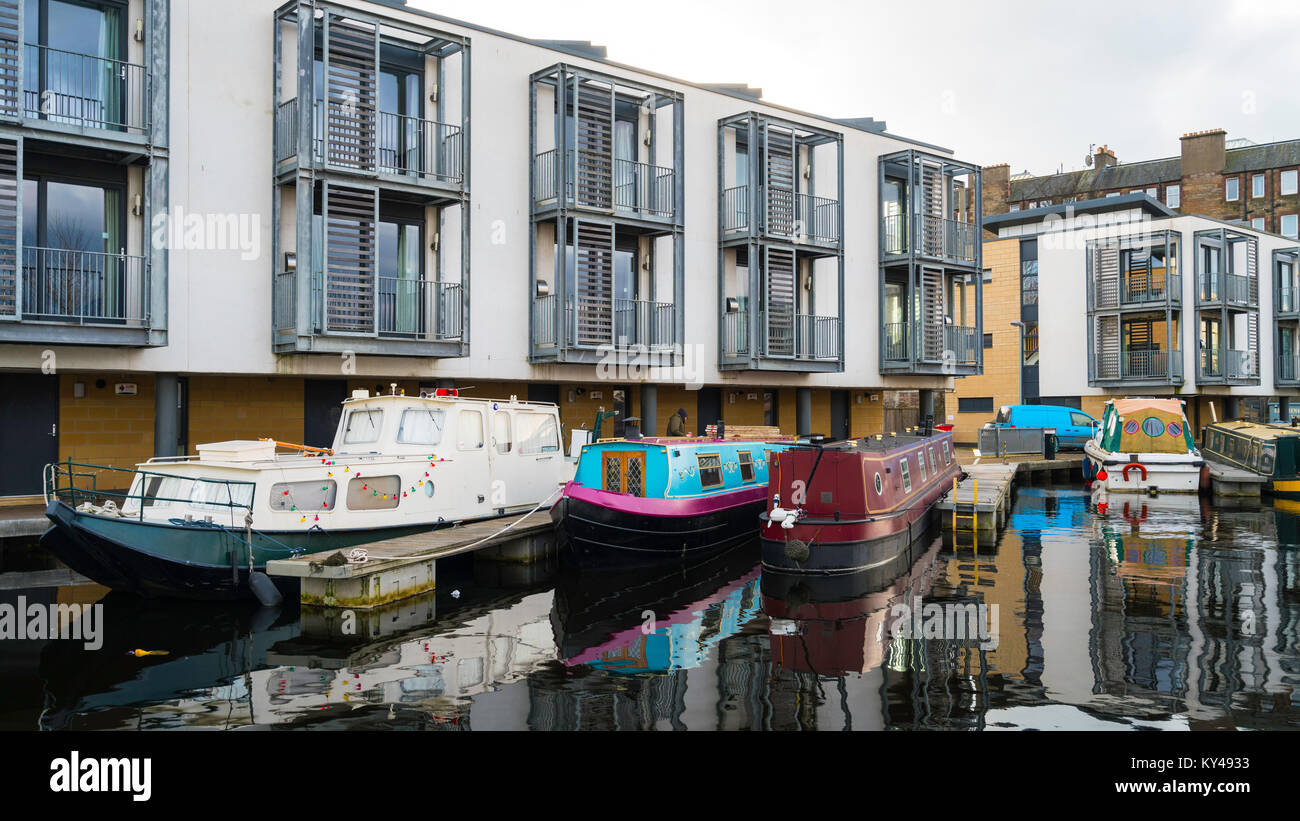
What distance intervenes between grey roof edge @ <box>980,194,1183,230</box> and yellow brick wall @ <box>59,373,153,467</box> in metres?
35.1

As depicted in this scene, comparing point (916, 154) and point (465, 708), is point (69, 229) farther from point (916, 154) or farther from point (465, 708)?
point (916, 154)

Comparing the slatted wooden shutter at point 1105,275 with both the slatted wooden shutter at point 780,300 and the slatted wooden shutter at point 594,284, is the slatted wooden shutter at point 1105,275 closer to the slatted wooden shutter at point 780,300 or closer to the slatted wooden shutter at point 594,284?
the slatted wooden shutter at point 780,300

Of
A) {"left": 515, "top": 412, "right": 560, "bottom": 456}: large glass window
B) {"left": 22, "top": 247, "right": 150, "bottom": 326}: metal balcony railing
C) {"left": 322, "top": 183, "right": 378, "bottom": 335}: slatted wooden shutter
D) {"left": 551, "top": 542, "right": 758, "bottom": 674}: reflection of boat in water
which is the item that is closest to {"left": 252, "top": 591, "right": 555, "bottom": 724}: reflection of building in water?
{"left": 551, "top": 542, "right": 758, "bottom": 674}: reflection of boat in water

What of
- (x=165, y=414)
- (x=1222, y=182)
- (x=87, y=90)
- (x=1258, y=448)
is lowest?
(x=1258, y=448)

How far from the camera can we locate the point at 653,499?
16156 mm

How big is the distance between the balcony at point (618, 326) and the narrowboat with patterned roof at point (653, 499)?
4.34 meters

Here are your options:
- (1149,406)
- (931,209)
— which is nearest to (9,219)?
(931,209)

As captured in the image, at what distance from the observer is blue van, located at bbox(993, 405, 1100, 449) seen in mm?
36875

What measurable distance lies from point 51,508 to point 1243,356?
45.4 m

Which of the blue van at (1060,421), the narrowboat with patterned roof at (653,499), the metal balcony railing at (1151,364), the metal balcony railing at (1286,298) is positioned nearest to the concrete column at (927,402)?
the blue van at (1060,421)

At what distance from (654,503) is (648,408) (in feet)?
23.4

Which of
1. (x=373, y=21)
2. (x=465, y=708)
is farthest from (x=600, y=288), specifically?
(x=465, y=708)

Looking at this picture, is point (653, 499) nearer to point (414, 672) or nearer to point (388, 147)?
point (414, 672)

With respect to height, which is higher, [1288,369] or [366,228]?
[366,228]
